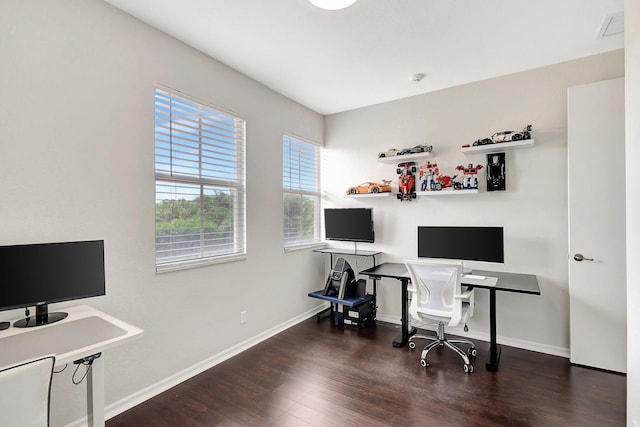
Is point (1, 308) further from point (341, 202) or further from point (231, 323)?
point (341, 202)

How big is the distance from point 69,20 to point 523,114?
3.84 m

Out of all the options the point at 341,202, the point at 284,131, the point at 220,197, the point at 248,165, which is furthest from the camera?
the point at 341,202

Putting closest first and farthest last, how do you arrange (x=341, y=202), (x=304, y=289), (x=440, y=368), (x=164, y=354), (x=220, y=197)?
(x=164, y=354)
(x=440, y=368)
(x=220, y=197)
(x=304, y=289)
(x=341, y=202)

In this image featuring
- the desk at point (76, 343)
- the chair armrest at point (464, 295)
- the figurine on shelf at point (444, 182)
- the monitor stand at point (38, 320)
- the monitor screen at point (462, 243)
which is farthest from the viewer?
the figurine on shelf at point (444, 182)

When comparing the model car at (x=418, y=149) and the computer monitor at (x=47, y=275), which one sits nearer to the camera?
the computer monitor at (x=47, y=275)

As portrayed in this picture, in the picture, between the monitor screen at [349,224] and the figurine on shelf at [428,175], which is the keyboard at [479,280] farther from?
the monitor screen at [349,224]

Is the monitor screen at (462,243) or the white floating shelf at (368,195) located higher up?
the white floating shelf at (368,195)

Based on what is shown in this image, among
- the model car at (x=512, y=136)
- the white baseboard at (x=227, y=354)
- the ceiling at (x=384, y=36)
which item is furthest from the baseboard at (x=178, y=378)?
the model car at (x=512, y=136)

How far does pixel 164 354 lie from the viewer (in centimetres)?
238

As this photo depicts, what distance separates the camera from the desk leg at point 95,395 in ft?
4.77

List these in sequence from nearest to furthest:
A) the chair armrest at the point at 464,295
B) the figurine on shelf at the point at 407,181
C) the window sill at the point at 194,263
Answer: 1. the window sill at the point at 194,263
2. the chair armrest at the point at 464,295
3. the figurine on shelf at the point at 407,181

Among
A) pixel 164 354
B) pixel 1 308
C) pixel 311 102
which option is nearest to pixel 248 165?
pixel 311 102

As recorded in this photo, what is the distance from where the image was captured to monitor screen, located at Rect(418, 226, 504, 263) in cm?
305

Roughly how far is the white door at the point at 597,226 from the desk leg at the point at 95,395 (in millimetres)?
3554
